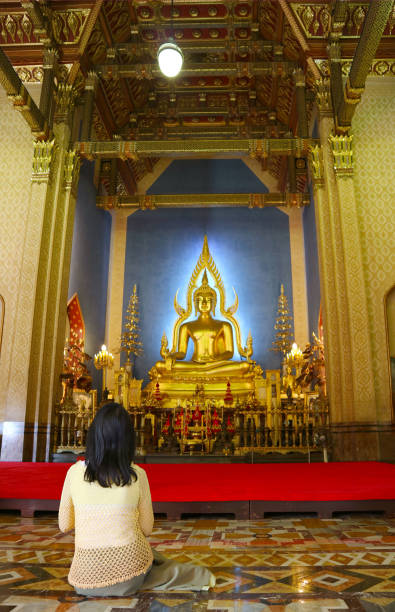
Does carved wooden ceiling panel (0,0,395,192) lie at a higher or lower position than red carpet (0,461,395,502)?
higher

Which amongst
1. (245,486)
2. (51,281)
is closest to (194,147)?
(51,281)

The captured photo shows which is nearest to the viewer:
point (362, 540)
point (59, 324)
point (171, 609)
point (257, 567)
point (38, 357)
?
point (171, 609)

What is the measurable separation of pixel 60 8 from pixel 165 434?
20.5ft

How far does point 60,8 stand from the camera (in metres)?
6.95

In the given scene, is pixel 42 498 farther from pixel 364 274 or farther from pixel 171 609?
pixel 364 274

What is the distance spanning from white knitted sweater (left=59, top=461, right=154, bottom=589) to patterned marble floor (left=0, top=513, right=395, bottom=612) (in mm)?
101

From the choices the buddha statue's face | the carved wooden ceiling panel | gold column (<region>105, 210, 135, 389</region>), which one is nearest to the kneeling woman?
the carved wooden ceiling panel

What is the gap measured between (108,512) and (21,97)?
5403 millimetres

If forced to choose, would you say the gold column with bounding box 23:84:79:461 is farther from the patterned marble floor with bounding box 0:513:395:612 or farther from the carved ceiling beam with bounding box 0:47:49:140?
the patterned marble floor with bounding box 0:513:395:612

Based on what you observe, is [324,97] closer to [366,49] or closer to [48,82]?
[366,49]

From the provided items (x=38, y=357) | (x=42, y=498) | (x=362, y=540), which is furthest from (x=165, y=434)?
(x=362, y=540)

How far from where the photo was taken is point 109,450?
160cm

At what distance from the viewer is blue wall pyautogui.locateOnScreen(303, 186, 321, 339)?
9.17 metres

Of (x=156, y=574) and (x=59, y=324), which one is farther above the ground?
(x=59, y=324)
